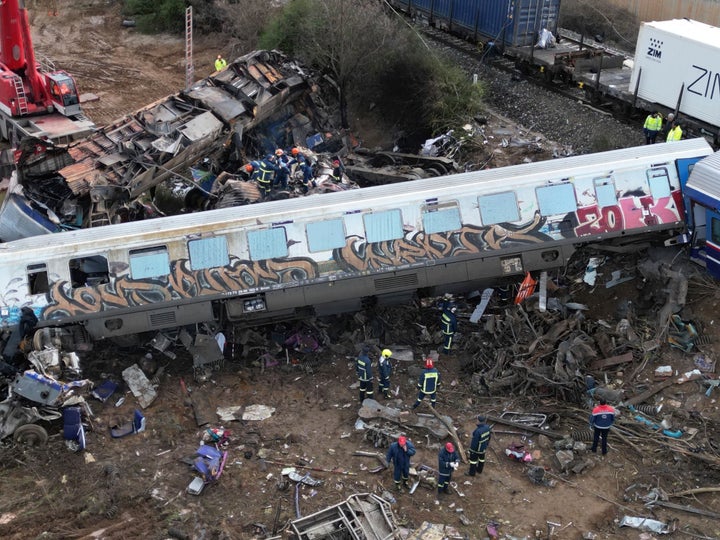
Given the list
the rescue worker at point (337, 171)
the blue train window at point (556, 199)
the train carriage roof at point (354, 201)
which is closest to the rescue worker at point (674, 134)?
the train carriage roof at point (354, 201)

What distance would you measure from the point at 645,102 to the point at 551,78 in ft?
11.7

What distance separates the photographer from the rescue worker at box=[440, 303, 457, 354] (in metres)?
12.8

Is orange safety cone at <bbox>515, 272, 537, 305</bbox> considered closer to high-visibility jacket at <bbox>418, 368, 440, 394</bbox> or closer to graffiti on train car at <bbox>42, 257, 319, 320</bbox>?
high-visibility jacket at <bbox>418, 368, 440, 394</bbox>

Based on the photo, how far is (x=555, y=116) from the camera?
20516 millimetres

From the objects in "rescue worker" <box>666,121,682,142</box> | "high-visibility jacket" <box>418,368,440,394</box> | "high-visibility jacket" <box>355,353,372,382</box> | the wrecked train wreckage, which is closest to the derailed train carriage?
"high-visibility jacket" <box>355,353,372,382</box>

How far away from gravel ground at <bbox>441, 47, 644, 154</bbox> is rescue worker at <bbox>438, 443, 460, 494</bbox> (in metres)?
10.8

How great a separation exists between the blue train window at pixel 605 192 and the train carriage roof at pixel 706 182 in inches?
45.7

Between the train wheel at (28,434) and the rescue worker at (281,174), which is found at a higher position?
the rescue worker at (281,174)

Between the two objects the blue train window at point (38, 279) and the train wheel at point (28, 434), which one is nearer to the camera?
the train wheel at point (28, 434)

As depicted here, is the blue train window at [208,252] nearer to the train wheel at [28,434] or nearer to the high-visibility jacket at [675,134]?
the train wheel at [28,434]

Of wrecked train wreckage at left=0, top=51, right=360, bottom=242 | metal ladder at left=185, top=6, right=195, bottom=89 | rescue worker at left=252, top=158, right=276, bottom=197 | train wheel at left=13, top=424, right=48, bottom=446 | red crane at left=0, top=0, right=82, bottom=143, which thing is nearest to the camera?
train wheel at left=13, top=424, right=48, bottom=446

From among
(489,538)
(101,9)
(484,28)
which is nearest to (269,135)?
(484,28)

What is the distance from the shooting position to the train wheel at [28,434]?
11031 millimetres

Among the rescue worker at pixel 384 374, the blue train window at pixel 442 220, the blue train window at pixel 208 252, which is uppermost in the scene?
the blue train window at pixel 442 220
